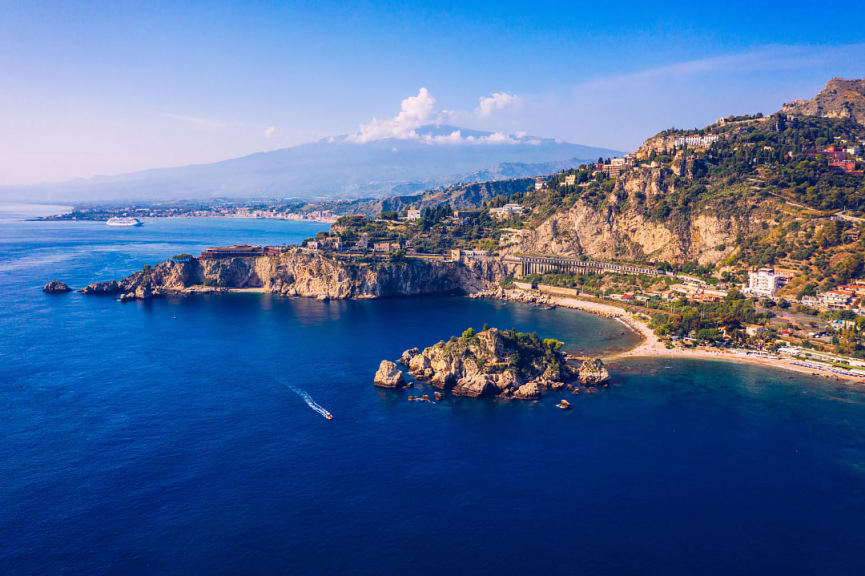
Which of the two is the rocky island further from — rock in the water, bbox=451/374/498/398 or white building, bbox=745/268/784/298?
rock in the water, bbox=451/374/498/398

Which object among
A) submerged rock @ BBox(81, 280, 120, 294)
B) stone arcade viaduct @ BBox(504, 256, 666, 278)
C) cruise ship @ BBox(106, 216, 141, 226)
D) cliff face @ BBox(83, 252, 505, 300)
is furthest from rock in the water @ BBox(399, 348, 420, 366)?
cruise ship @ BBox(106, 216, 141, 226)

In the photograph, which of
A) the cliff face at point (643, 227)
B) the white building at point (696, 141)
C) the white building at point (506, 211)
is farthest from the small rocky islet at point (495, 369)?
the white building at point (696, 141)

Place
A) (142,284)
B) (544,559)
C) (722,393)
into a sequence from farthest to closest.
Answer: (142,284)
(722,393)
(544,559)

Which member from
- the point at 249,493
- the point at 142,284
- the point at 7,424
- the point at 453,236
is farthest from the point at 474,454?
the point at 453,236

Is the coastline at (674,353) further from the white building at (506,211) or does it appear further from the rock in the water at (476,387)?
the white building at (506,211)

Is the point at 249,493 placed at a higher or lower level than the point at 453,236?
lower

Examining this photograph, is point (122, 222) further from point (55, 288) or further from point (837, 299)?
point (837, 299)

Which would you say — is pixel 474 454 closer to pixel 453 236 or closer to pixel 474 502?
pixel 474 502
